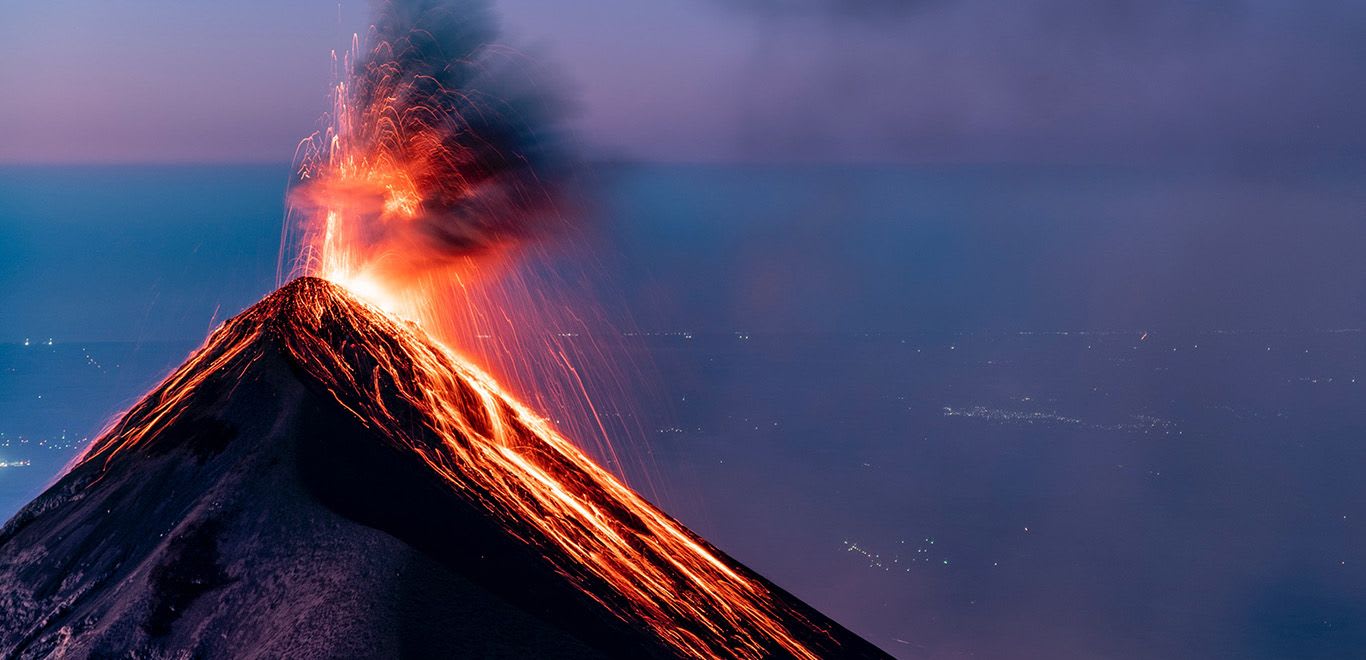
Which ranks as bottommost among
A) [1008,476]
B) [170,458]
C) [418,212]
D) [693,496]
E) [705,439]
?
[170,458]

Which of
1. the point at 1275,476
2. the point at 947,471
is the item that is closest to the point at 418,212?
the point at 947,471

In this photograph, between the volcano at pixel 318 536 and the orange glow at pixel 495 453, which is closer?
the volcano at pixel 318 536

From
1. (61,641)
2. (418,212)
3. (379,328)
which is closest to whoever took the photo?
(61,641)

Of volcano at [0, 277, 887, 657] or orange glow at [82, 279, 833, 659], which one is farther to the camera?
orange glow at [82, 279, 833, 659]

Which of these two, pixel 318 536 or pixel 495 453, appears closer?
pixel 318 536

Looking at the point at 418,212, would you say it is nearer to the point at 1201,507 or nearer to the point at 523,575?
the point at 523,575

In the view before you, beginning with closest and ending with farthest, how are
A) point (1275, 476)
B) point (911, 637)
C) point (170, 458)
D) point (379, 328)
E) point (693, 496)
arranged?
point (170, 458) < point (379, 328) < point (911, 637) < point (693, 496) < point (1275, 476)

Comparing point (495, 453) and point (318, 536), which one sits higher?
point (495, 453)

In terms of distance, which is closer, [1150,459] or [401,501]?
[401,501]
